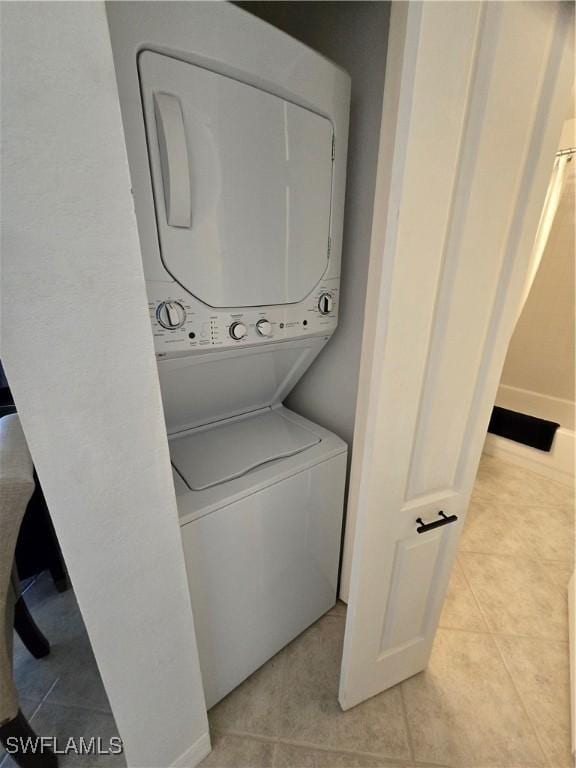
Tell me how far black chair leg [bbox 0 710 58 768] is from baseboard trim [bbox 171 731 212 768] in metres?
0.39

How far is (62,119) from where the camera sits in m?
0.48

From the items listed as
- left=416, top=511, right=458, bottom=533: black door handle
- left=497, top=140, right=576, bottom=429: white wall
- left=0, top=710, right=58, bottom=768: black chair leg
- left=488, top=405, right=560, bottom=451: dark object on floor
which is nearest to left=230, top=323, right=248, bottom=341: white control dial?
left=416, top=511, right=458, bottom=533: black door handle

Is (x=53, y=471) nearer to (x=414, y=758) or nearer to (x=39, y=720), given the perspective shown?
(x=39, y=720)

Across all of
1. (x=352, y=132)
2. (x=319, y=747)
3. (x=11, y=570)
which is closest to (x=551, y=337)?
(x=352, y=132)

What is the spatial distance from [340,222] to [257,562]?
1181 millimetres

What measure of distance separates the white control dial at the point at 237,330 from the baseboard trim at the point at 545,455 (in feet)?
8.70

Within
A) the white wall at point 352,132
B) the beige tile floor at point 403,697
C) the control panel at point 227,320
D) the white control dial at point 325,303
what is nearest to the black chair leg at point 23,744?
the beige tile floor at point 403,697

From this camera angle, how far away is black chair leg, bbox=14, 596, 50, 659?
1.29 metres

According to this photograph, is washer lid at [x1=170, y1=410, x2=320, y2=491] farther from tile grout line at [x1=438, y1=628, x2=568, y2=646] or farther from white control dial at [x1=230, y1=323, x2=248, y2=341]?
tile grout line at [x1=438, y1=628, x2=568, y2=646]

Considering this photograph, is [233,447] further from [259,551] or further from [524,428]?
[524,428]

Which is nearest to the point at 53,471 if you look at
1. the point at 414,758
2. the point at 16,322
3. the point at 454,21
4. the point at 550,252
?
the point at 16,322

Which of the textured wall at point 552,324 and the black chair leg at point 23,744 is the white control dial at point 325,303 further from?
the textured wall at point 552,324

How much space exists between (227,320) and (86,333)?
1.37ft

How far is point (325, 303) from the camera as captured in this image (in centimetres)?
116
